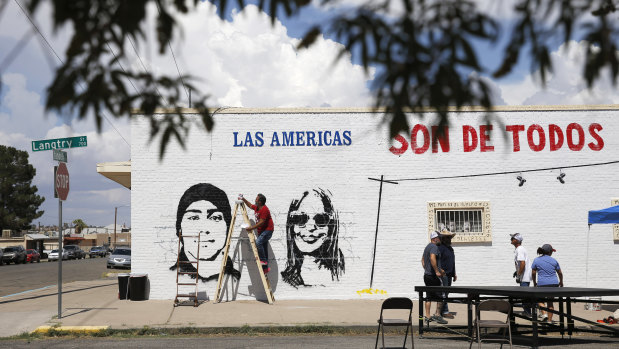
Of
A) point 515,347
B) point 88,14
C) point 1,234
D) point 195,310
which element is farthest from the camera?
point 1,234

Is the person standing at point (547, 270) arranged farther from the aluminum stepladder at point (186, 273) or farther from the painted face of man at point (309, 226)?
the aluminum stepladder at point (186, 273)

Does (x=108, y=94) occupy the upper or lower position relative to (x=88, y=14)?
lower

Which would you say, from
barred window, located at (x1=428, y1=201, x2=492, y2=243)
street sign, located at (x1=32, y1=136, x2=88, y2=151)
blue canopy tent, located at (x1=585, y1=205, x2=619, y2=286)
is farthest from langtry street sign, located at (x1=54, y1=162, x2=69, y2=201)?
blue canopy tent, located at (x1=585, y1=205, x2=619, y2=286)

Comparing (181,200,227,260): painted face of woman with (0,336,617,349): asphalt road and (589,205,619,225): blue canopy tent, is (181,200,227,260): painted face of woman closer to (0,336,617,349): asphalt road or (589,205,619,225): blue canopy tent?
(0,336,617,349): asphalt road

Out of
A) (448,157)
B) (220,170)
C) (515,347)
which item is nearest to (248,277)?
(220,170)

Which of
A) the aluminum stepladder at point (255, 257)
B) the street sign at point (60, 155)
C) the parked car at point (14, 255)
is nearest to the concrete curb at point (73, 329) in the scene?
the street sign at point (60, 155)

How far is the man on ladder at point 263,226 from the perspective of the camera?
46.9 ft

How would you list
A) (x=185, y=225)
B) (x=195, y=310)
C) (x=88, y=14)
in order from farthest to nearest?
(x=185, y=225) < (x=195, y=310) < (x=88, y=14)

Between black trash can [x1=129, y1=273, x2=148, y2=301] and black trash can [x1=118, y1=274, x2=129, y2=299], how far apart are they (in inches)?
9.5

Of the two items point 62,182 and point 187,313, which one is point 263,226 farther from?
point 62,182

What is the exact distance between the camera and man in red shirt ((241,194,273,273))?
1430 centimetres

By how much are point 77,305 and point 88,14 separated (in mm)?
12512

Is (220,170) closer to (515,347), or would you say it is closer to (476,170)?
(476,170)

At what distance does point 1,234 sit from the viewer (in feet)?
264
